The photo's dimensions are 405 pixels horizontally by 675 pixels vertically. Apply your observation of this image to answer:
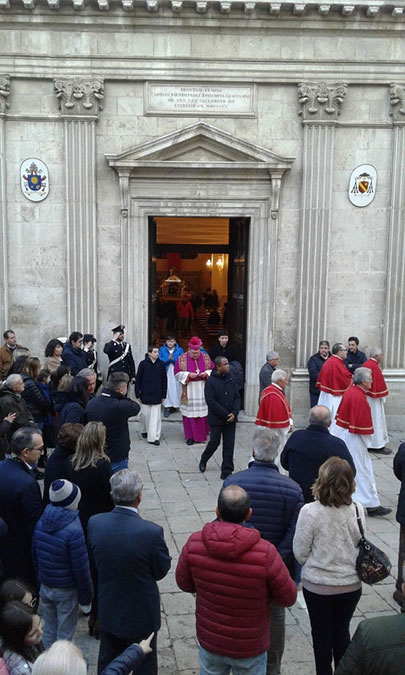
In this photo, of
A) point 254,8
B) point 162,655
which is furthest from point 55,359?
point 254,8

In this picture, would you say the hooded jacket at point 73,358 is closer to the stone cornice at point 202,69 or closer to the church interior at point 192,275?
the church interior at point 192,275

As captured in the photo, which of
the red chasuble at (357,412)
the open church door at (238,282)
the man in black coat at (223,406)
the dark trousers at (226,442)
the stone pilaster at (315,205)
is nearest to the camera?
the red chasuble at (357,412)

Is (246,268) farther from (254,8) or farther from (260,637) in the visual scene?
(260,637)

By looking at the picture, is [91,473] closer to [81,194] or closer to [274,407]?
[274,407]

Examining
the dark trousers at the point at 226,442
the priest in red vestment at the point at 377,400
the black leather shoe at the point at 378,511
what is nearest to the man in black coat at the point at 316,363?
the priest in red vestment at the point at 377,400

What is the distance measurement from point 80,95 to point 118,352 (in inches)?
180

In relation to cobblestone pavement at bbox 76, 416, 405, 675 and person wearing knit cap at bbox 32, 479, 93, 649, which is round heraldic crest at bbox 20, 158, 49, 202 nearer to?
cobblestone pavement at bbox 76, 416, 405, 675

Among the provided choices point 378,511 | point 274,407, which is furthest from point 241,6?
point 378,511

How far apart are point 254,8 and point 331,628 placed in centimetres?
1023

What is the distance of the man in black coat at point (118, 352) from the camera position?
11117 mm

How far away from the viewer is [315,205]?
38.5 ft

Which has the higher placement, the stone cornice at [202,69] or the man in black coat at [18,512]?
the stone cornice at [202,69]

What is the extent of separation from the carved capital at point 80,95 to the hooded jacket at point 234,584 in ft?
31.1

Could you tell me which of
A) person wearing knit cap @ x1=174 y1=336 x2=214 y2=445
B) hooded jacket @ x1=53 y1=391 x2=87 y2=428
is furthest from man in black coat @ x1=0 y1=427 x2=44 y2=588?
person wearing knit cap @ x1=174 y1=336 x2=214 y2=445
